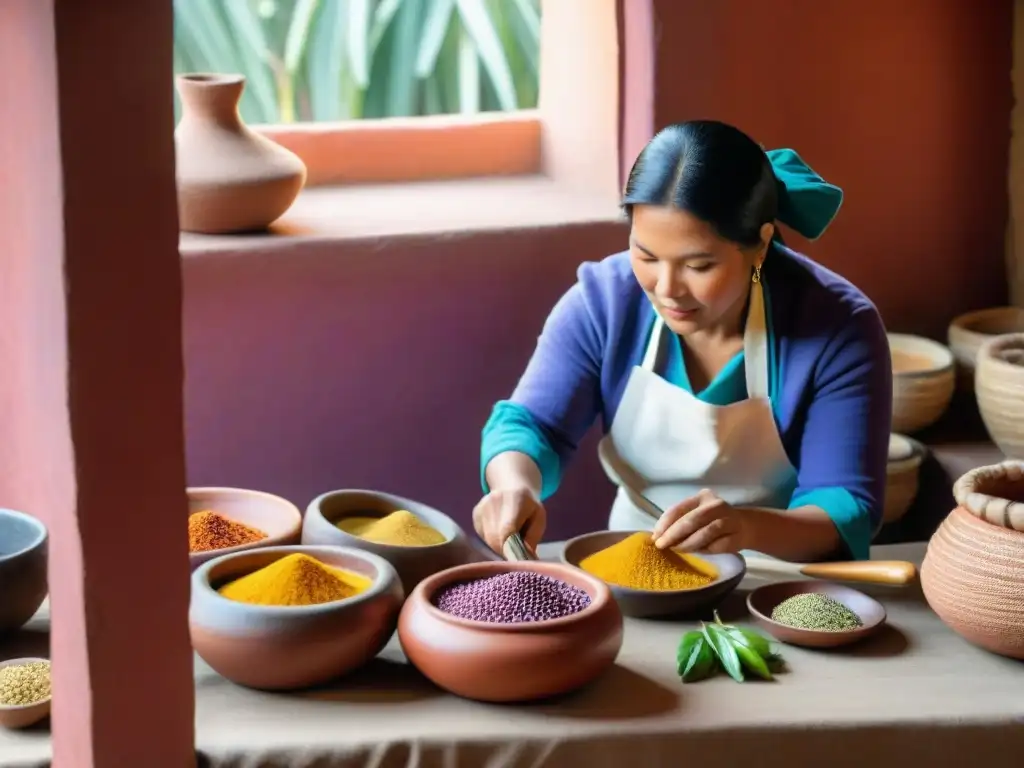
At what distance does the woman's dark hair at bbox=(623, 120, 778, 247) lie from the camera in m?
2.14

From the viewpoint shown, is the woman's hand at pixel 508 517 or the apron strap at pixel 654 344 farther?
the apron strap at pixel 654 344

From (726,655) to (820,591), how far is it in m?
0.26

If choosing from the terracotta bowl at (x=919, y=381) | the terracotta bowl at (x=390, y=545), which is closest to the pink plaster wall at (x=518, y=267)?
the terracotta bowl at (x=919, y=381)

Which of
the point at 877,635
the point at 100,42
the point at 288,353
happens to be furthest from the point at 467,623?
the point at 288,353

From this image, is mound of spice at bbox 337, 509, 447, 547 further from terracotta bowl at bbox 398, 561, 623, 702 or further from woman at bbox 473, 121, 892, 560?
terracotta bowl at bbox 398, 561, 623, 702

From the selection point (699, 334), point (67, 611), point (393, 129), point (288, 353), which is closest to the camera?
point (67, 611)

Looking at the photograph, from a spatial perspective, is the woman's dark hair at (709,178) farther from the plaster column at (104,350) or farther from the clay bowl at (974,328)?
the clay bowl at (974,328)

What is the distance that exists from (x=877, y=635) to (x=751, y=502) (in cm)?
59

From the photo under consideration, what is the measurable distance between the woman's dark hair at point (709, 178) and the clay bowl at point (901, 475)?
852 millimetres

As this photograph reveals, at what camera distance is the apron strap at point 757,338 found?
2.35 m

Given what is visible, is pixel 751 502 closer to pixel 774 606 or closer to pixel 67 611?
pixel 774 606

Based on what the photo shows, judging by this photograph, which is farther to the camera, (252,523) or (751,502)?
(751,502)

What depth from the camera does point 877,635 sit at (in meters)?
1.87

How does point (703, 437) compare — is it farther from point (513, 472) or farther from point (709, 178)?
point (709, 178)
